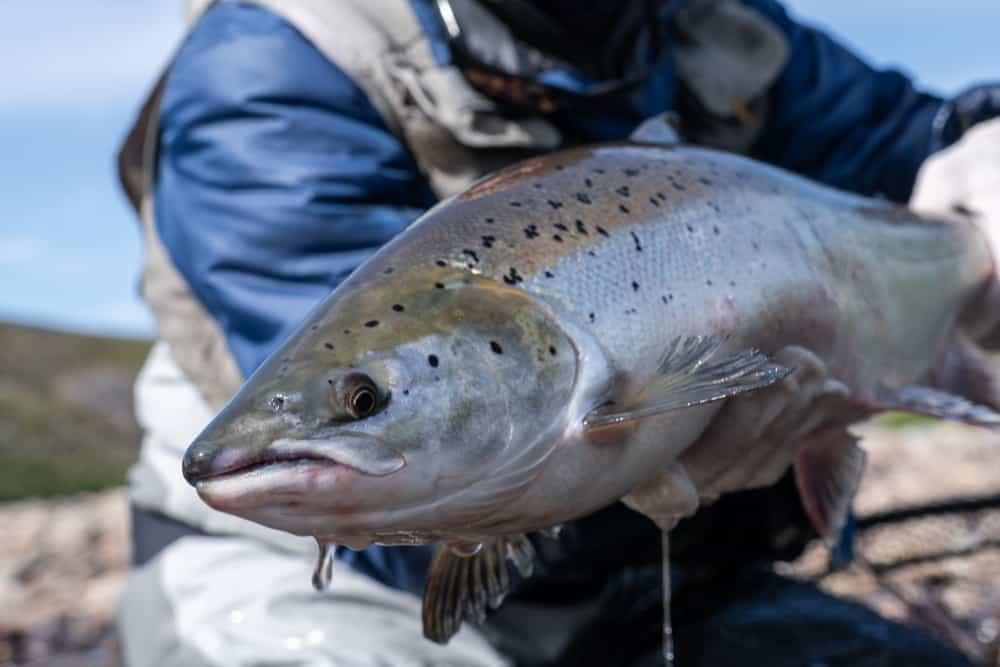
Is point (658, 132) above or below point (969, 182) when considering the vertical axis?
above

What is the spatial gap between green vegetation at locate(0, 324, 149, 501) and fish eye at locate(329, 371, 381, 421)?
7913mm

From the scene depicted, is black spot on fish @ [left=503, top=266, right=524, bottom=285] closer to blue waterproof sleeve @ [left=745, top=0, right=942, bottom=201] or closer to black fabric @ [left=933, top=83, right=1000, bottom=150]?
blue waterproof sleeve @ [left=745, top=0, right=942, bottom=201]

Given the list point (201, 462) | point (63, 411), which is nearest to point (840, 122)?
point (201, 462)

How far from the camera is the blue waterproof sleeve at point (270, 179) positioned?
199cm

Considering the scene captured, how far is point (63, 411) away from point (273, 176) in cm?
1370

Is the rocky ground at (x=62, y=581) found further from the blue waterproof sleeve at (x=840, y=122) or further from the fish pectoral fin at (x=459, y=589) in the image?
the fish pectoral fin at (x=459, y=589)

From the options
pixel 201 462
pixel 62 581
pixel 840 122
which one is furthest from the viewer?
pixel 62 581

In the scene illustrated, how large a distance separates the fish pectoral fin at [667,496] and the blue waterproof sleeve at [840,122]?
5.71 feet

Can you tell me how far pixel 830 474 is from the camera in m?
1.68

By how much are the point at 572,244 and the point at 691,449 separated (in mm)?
387

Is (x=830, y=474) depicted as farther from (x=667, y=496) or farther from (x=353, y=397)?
(x=353, y=397)

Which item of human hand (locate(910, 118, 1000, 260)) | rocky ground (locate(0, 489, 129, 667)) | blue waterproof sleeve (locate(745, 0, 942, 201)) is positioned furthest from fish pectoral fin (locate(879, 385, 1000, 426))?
rocky ground (locate(0, 489, 129, 667))

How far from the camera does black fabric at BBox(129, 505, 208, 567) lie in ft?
7.47

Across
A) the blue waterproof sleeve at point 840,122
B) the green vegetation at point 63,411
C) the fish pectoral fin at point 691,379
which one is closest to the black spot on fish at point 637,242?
the fish pectoral fin at point 691,379
